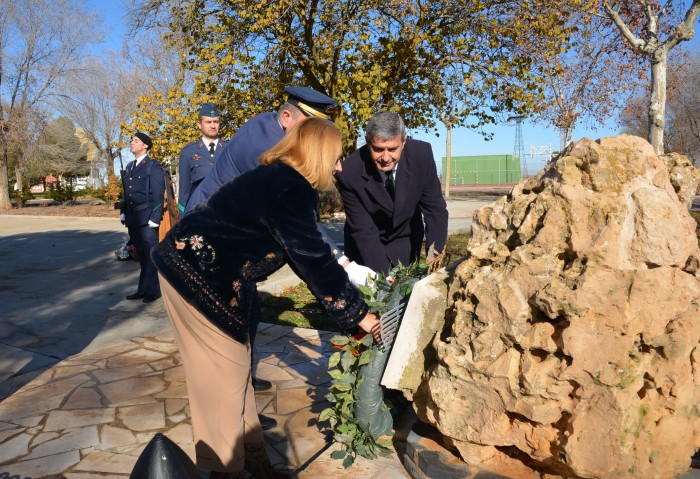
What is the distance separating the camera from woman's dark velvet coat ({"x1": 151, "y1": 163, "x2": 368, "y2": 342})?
2641 millimetres

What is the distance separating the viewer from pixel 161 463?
1.81m

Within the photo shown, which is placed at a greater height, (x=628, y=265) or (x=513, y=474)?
(x=628, y=265)

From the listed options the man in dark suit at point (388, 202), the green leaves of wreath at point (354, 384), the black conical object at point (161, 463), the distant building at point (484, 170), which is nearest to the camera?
the black conical object at point (161, 463)

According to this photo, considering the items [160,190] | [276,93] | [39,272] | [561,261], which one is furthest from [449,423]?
[276,93]

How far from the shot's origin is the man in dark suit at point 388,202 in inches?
167

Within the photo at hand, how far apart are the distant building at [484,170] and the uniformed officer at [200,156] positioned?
48597 millimetres

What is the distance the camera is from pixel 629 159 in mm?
2641

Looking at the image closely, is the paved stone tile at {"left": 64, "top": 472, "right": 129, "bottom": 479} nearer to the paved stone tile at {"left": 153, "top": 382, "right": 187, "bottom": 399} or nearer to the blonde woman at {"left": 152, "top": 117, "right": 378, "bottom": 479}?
the blonde woman at {"left": 152, "top": 117, "right": 378, "bottom": 479}

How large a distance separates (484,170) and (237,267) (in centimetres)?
5424

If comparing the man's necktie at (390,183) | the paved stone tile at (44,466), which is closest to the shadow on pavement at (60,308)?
the paved stone tile at (44,466)

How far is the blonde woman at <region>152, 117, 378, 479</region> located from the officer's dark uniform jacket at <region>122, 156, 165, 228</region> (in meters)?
4.69

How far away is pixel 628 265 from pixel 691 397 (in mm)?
648

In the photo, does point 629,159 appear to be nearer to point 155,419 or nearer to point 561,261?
point 561,261

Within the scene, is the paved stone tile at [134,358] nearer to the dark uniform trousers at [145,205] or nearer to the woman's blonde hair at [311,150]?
the dark uniform trousers at [145,205]
